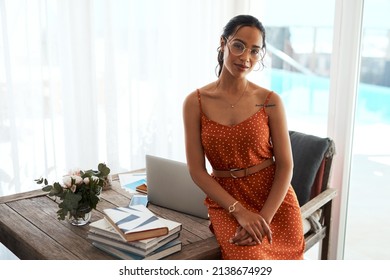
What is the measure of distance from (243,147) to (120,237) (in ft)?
1.62

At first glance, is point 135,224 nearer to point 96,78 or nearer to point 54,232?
point 54,232

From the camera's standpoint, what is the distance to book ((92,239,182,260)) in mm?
1401

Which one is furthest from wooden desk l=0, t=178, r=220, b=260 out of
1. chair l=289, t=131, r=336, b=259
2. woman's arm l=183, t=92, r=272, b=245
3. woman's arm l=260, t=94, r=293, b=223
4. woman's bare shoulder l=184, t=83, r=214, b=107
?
chair l=289, t=131, r=336, b=259

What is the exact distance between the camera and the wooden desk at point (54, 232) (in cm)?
145

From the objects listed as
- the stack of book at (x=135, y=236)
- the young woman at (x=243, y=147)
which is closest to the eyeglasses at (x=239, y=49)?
the young woman at (x=243, y=147)

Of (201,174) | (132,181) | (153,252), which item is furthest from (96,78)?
(153,252)

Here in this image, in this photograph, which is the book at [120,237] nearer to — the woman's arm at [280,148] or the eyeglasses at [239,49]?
the woman's arm at [280,148]

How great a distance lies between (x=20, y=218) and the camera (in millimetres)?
1666

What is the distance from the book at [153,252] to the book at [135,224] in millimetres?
44

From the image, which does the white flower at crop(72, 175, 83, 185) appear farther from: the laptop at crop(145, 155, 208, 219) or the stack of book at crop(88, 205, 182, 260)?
the laptop at crop(145, 155, 208, 219)

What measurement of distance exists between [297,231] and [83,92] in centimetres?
140

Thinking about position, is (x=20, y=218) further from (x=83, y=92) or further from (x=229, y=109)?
(x=83, y=92)

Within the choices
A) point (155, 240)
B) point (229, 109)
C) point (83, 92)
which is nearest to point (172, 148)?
point (83, 92)

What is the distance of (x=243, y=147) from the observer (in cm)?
162
